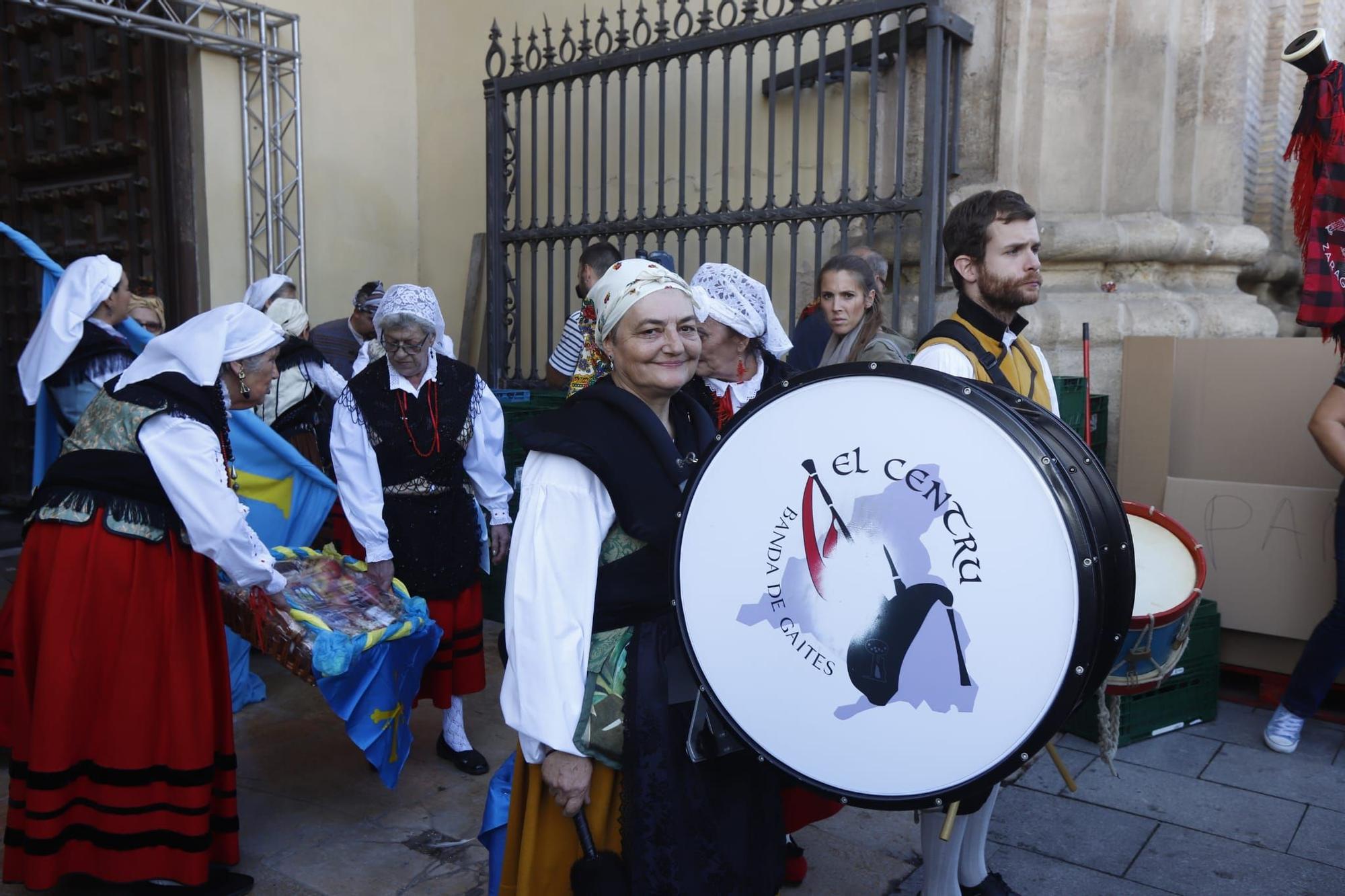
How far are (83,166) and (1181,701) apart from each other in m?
7.46

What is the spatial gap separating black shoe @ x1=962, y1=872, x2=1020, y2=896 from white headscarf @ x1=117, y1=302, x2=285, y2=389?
2.40 meters

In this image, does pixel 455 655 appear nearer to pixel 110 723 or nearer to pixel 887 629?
pixel 110 723

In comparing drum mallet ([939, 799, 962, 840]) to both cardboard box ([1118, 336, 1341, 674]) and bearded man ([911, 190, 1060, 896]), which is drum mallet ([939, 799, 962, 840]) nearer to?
bearded man ([911, 190, 1060, 896])

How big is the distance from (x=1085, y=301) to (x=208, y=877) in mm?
4562

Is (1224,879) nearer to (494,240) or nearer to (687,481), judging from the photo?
(687,481)

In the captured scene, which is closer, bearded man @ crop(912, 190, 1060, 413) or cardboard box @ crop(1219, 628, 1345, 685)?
bearded man @ crop(912, 190, 1060, 413)

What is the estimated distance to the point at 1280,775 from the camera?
362 cm

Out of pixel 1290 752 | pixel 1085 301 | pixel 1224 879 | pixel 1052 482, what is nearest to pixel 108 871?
pixel 1052 482

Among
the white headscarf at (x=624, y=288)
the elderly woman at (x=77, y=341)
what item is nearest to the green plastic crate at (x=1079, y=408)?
the white headscarf at (x=624, y=288)

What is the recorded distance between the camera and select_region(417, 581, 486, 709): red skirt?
382 centimetres

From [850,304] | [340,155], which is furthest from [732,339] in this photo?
[340,155]

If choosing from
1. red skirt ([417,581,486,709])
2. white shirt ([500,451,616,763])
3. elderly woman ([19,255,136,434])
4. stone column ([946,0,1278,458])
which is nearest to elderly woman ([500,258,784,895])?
white shirt ([500,451,616,763])

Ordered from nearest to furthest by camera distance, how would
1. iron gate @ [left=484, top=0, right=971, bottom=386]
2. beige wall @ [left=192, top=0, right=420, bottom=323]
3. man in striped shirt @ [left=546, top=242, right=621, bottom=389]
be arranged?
man in striped shirt @ [left=546, top=242, right=621, bottom=389] → iron gate @ [left=484, top=0, right=971, bottom=386] → beige wall @ [left=192, top=0, right=420, bottom=323]

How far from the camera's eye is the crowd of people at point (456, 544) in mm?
1839
